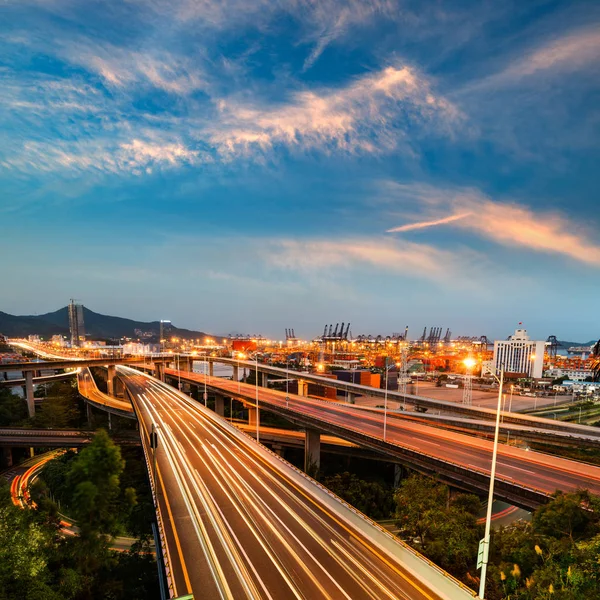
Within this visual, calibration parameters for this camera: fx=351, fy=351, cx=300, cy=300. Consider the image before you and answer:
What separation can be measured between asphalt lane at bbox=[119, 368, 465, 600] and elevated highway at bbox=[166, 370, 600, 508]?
1107 cm

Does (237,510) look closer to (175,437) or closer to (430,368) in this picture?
(175,437)

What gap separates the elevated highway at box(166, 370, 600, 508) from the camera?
80.7 ft

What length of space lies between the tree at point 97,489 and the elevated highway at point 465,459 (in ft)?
75.1

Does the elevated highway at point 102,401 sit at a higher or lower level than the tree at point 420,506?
lower

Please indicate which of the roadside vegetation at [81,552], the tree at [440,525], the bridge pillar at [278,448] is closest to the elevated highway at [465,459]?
the tree at [440,525]

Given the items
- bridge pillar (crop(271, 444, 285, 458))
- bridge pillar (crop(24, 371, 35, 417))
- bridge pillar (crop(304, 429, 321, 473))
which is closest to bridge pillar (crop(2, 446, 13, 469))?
bridge pillar (crop(24, 371, 35, 417))

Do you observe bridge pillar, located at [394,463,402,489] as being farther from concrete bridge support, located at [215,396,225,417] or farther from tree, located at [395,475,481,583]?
concrete bridge support, located at [215,396,225,417]

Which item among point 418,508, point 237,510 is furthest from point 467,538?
point 237,510

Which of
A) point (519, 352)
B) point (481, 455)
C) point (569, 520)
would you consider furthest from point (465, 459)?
point (519, 352)

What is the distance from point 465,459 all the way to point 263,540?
19.7 m

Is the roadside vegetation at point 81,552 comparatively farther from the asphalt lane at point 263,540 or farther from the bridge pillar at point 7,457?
the bridge pillar at point 7,457

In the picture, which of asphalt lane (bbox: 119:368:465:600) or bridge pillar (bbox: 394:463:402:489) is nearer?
asphalt lane (bbox: 119:368:465:600)

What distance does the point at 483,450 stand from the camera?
33156 millimetres

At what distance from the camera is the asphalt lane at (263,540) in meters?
15.1
